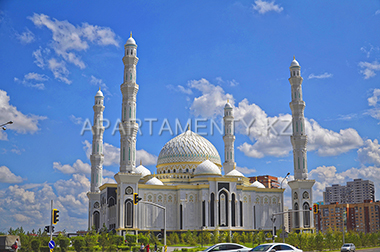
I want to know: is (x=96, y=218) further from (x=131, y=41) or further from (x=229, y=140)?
(x=131, y=41)

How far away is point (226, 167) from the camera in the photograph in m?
66.6

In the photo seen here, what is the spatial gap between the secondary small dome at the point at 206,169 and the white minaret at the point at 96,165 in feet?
49.0

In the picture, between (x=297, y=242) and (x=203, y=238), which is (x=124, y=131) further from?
(x=297, y=242)

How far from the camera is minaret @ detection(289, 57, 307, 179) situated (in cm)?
5831

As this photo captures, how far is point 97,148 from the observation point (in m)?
64.1

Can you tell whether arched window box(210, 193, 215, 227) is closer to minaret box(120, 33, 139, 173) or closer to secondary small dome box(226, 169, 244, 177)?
secondary small dome box(226, 169, 244, 177)

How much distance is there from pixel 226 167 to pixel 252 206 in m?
8.96

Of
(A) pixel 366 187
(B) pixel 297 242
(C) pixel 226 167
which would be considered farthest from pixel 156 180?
(A) pixel 366 187

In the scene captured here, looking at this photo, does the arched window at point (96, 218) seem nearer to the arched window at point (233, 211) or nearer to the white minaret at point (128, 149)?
the white minaret at point (128, 149)

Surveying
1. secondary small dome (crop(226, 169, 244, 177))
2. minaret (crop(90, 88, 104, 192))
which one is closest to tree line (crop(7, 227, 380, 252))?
secondary small dome (crop(226, 169, 244, 177))

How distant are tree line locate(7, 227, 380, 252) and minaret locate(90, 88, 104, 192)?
1464cm

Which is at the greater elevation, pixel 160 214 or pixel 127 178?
pixel 127 178

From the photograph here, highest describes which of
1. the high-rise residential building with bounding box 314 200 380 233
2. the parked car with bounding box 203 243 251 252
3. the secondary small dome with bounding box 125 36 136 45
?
the secondary small dome with bounding box 125 36 136 45

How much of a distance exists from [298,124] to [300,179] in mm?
7583
